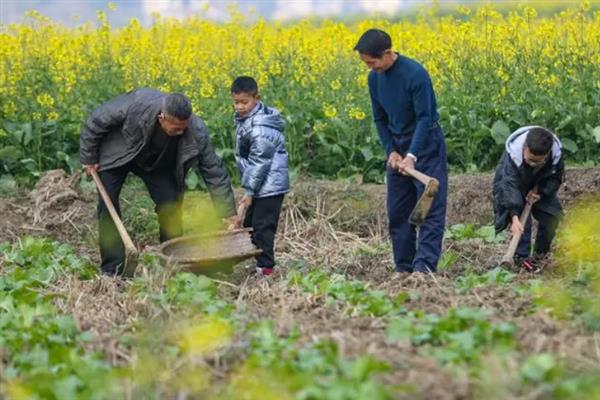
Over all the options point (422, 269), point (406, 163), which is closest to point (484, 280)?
point (422, 269)

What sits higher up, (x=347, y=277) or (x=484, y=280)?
(x=484, y=280)

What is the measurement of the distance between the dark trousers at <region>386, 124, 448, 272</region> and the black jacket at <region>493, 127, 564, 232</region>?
1.51ft

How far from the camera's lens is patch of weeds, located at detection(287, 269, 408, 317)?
656 cm

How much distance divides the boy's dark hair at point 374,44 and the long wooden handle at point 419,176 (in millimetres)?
719

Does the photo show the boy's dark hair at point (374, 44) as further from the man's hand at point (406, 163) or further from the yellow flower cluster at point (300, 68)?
the yellow flower cluster at point (300, 68)

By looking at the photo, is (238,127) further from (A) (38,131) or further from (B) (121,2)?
(B) (121,2)

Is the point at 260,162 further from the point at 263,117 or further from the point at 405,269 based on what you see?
the point at 405,269

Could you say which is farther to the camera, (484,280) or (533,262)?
(533,262)

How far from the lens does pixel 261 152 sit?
8.74 meters

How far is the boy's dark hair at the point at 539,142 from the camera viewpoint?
8.35 meters

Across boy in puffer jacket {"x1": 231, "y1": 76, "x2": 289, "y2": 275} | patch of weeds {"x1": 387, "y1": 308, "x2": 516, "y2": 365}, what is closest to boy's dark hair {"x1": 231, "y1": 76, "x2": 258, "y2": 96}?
boy in puffer jacket {"x1": 231, "y1": 76, "x2": 289, "y2": 275}

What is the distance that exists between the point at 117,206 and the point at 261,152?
1132 millimetres

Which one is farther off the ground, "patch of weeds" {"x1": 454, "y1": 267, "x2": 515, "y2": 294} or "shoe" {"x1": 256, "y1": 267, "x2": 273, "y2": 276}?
"patch of weeds" {"x1": 454, "y1": 267, "x2": 515, "y2": 294}

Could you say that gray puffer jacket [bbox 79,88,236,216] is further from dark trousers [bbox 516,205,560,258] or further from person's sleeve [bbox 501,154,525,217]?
dark trousers [bbox 516,205,560,258]
